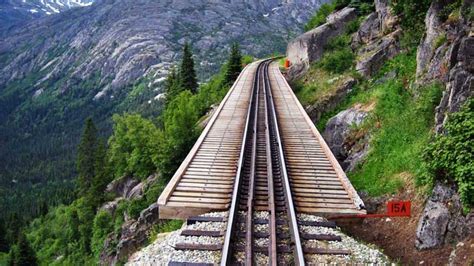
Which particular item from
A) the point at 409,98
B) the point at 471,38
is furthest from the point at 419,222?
the point at 409,98

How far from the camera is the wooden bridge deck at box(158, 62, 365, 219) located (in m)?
10.3

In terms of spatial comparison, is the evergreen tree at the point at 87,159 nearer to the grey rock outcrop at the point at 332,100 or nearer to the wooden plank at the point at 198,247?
the grey rock outcrop at the point at 332,100

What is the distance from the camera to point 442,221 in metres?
8.46

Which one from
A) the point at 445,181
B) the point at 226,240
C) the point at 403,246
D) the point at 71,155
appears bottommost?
the point at 71,155

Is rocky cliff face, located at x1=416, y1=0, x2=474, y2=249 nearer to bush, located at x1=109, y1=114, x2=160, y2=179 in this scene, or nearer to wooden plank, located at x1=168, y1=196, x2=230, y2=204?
wooden plank, located at x1=168, y1=196, x2=230, y2=204

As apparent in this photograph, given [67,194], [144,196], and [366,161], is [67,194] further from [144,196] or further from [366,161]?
[366,161]

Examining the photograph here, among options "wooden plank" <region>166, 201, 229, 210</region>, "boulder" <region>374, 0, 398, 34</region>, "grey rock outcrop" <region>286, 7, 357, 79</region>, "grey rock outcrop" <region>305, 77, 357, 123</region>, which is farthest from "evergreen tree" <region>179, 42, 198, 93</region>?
"wooden plank" <region>166, 201, 229, 210</region>

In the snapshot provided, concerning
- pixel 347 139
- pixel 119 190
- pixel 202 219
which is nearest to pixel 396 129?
pixel 347 139

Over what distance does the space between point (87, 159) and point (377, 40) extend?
57.4 m

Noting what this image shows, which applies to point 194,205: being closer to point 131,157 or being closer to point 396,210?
point 396,210

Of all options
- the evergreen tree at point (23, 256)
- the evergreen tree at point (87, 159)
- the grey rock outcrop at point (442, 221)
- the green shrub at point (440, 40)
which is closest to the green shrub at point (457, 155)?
the grey rock outcrop at point (442, 221)

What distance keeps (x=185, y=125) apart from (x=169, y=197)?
12657 mm

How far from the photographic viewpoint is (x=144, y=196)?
93.9ft

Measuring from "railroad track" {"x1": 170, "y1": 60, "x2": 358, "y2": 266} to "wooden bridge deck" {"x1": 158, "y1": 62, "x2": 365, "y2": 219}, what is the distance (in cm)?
6
